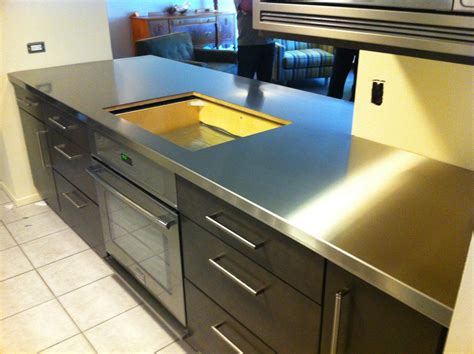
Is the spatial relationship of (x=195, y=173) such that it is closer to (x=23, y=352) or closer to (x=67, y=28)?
(x=23, y=352)

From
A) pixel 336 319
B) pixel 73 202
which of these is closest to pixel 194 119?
pixel 73 202

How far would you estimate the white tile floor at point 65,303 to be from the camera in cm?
179

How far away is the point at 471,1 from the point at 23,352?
1.88m

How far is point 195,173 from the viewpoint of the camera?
4.06 ft

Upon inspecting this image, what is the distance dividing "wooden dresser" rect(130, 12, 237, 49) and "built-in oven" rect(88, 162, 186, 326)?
4088mm

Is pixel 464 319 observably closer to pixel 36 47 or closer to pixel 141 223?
pixel 141 223

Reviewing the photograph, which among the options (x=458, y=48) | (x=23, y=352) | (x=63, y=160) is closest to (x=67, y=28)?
(x=63, y=160)

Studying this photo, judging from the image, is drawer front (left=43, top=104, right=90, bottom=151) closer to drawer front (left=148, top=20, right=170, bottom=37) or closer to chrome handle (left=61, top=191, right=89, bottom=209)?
chrome handle (left=61, top=191, right=89, bottom=209)

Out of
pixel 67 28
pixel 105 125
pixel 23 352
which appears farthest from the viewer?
pixel 67 28

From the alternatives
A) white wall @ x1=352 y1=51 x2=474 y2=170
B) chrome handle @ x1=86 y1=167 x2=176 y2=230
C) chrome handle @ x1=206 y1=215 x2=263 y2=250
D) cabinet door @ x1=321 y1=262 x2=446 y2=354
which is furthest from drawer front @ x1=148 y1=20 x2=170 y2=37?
cabinet door @ x1=321 y1=262 x2=446 y2=354

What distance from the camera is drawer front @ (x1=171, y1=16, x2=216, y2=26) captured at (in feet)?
18.7

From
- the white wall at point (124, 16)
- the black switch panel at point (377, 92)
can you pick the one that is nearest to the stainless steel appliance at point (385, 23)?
the black switch panel at point (377, 92)

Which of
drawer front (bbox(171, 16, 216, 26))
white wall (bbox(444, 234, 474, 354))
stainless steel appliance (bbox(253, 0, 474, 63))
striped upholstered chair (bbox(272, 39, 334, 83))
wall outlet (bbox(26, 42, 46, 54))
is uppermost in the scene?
stainless steel appliance (bbox(253, 0, 474, 63))

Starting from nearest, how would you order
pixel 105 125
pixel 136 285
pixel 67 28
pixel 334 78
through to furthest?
pixel 105 125, pixel 136 285, pixel 67 28, pixel 334 78
